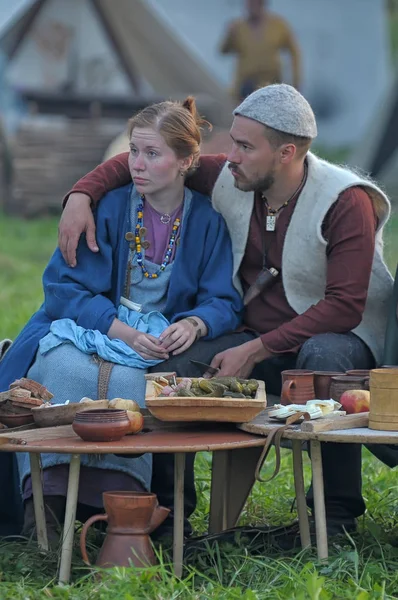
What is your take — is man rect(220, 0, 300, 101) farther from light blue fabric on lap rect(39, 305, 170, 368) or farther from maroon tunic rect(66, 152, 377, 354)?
light blue fabric on lap rect(39, 305, 170, 368)

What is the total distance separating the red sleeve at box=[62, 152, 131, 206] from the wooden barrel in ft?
5.15

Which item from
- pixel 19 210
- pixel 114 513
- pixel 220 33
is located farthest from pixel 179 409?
pixel 220 33

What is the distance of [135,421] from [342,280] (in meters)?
1.16

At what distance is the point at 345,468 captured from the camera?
14.9ft

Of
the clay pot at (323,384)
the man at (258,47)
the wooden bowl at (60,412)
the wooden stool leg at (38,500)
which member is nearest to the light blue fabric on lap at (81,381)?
the wooden stool leg at (38,500)

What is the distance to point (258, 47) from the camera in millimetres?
16469

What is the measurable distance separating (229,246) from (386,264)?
633 mm

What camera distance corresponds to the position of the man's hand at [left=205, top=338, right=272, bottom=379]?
15.1ft

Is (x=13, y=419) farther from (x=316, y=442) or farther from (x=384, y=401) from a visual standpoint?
(x=384, y=401)

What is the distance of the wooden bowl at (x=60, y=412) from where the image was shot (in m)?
4.06

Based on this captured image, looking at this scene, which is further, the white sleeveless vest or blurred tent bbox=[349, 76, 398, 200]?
blurred tent bbox=[349, 76, 398, 200]

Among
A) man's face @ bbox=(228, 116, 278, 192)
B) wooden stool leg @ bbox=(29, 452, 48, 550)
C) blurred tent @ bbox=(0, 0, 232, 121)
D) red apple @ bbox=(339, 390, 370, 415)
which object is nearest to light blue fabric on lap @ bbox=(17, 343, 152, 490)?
wooden stool leg @ bbox=(29, 452, 48, 550)

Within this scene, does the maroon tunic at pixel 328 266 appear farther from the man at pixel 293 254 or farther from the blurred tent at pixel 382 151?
the blurred tent at pixel 382 151

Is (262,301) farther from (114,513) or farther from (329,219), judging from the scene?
(114,513)
